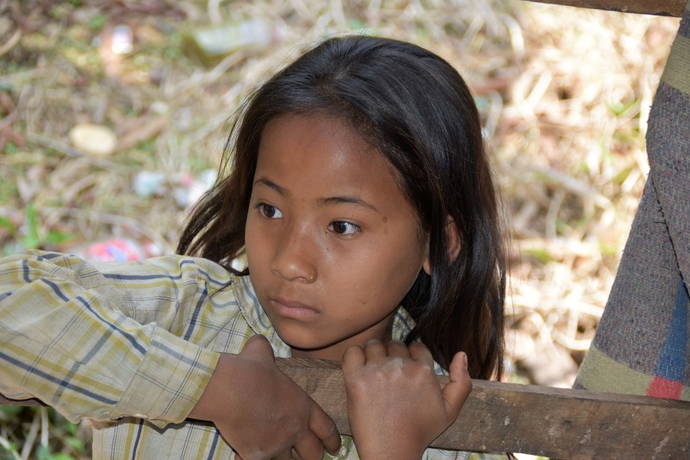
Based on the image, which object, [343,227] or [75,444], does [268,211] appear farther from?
[75,444]

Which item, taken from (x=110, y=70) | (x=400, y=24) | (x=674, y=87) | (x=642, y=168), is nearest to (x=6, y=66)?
(x=110, y=70)

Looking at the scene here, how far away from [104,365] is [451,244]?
672mm

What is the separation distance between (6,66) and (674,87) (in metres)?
2.65

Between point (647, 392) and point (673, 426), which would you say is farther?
point (647, 392)

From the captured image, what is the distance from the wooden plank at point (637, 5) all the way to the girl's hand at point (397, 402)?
17.9 inches

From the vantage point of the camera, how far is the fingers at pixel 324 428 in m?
1.04

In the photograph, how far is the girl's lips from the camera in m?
1.24

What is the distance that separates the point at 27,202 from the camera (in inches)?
112

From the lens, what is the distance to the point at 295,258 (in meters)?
1.20

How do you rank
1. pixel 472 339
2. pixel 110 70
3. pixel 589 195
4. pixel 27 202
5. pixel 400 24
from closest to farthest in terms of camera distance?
pixel 472 339, pixel 27 202, pixel 589 195, pixel 110 70, pixel 400 24

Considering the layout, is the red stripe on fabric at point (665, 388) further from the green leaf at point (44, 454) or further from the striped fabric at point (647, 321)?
the green leaf at point (44, 454)

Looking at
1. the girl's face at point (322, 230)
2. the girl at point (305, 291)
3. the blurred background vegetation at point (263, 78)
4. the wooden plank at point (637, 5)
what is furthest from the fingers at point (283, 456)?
the blurred background vegetation at point (263, 78)

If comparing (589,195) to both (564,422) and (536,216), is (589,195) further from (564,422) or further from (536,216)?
(564,422)

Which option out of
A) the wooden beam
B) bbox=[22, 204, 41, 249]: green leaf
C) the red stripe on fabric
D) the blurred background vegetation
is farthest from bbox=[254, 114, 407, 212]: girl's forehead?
bbox=[22, 204, 41, 249]: green leaf
